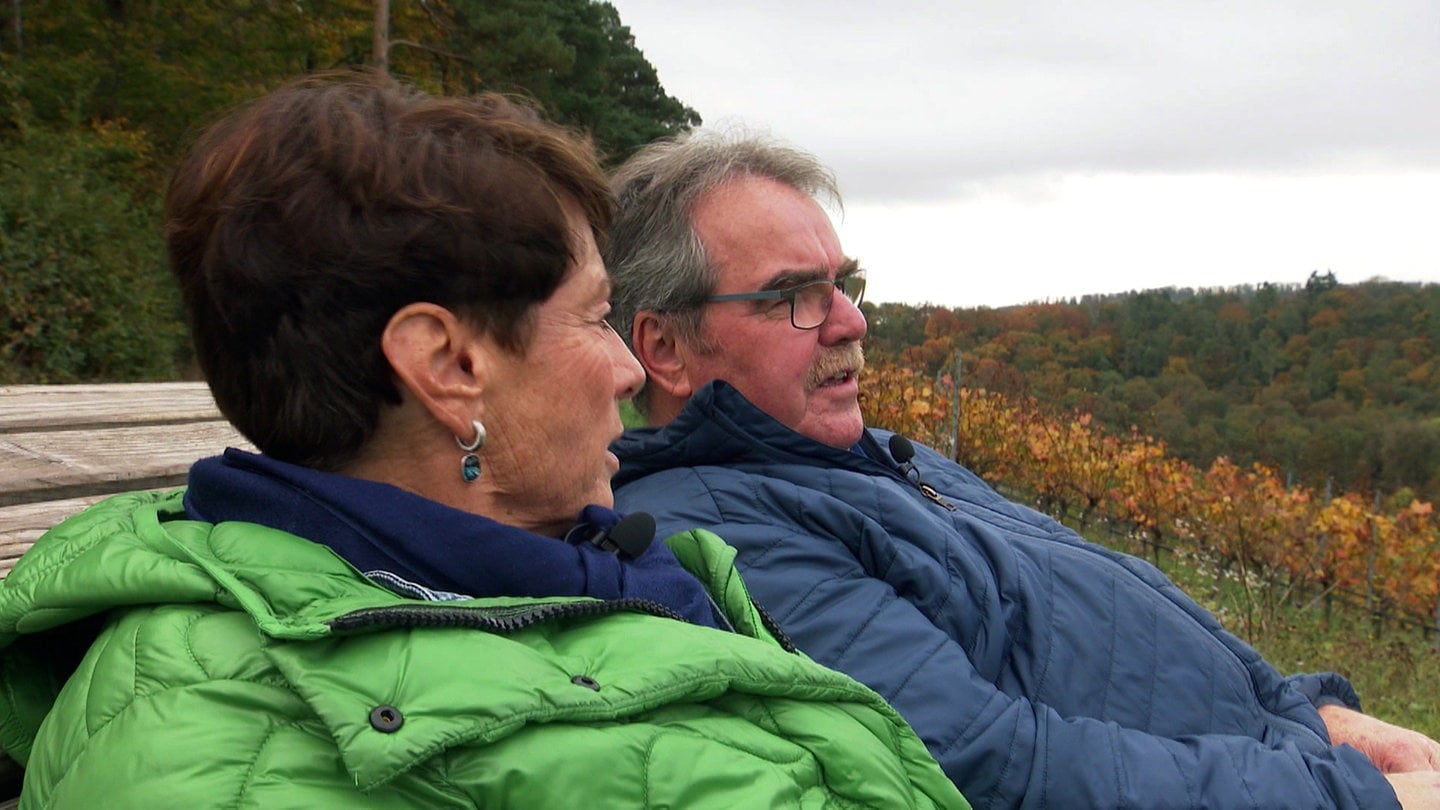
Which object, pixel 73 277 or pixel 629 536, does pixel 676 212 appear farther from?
pixel 73 277

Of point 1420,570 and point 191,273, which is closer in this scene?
point 191,273

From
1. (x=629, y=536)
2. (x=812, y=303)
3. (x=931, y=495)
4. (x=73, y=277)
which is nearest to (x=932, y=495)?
(x=931, y=495)

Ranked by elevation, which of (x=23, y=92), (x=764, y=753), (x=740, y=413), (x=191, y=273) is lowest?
(x=764, y=753)

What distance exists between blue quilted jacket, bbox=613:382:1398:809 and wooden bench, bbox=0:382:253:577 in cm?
82

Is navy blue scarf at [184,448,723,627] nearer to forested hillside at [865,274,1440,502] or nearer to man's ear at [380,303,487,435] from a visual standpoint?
man's ear at [380,303,487,435]

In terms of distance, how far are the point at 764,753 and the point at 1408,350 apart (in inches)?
2188

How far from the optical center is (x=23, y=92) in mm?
12039

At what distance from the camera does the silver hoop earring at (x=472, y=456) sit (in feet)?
4.15

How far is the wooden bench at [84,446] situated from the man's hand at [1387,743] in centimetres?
214

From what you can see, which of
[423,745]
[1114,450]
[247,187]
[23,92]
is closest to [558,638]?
[423,745]

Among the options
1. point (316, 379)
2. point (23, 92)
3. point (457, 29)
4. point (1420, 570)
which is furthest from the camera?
point (457, 29)

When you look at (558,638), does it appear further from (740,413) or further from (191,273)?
(740,413)

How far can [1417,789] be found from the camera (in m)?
1.91

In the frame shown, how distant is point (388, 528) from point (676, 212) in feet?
4.39
